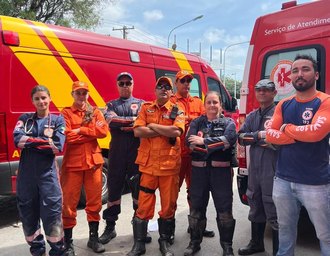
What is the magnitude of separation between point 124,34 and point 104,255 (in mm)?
32462

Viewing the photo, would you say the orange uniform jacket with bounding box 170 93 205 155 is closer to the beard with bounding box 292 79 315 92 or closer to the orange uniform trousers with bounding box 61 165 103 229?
the orange uniform trousers with bounding box 61 165 103 229

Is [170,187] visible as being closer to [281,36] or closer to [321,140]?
[321,140]

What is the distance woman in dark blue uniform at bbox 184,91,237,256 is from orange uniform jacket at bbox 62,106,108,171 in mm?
943

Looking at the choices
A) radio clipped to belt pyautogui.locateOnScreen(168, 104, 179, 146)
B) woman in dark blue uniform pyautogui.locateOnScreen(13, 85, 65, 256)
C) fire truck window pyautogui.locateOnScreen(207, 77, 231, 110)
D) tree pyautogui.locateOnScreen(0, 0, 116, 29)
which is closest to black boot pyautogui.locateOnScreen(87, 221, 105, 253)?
woman in dark blue uniform pyautogui.locateOnScreen(13, 85, 65, 256)

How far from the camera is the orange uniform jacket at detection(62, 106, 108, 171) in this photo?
3.73 metres

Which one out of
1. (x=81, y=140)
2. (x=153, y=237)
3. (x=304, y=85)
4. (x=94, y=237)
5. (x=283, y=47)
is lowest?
(x=153, y=237)

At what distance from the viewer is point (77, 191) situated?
12.4 ft

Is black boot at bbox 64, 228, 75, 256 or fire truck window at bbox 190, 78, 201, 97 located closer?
black boot at bbox 64, 228, 75, 256

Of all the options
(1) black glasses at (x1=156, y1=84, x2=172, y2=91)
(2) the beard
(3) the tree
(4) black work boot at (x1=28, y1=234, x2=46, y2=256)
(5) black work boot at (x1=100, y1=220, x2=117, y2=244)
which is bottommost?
(5) black work boot at (x1=100, y1=220, x2=117, y2=244)

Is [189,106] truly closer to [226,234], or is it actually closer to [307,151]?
[226,234]

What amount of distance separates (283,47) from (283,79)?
0.35 m

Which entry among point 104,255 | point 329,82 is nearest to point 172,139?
point 104,255

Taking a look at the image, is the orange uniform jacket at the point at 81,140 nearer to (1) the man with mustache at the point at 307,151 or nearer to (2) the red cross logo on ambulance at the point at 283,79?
(1) the man with mustache at the point at 307,151

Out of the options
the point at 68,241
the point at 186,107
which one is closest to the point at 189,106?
the point at 186,107
